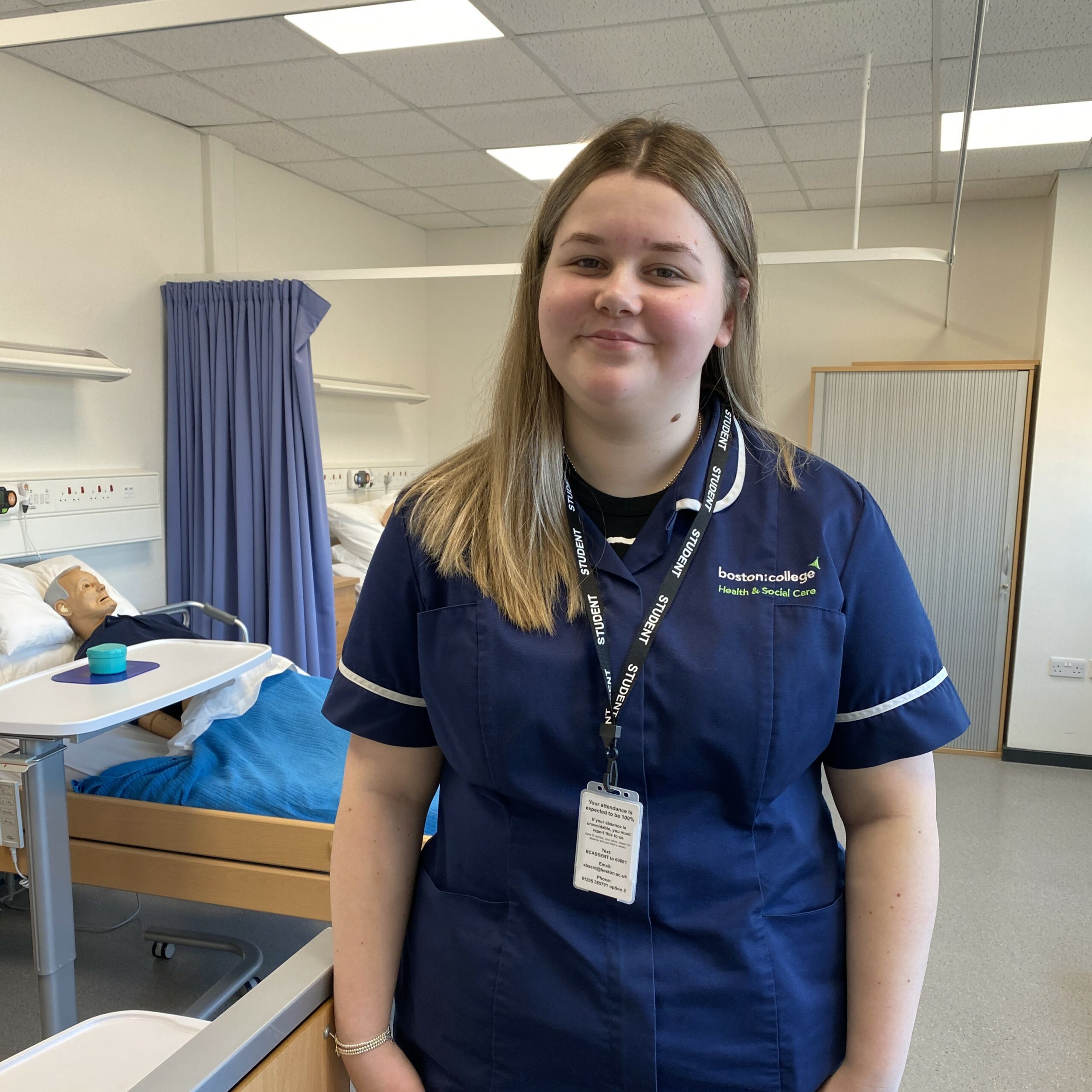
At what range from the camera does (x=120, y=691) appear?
218 centimetres

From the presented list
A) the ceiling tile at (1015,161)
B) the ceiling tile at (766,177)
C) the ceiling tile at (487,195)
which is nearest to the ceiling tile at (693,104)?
the ceiling tile at (766,177)

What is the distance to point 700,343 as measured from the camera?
94 centimetres

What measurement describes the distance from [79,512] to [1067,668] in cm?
451

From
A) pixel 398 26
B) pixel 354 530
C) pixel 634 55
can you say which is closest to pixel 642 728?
pixel 398 26

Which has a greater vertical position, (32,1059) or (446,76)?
(446,76)

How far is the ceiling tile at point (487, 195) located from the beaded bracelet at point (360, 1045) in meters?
4.67

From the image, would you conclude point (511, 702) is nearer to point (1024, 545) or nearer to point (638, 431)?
point (638, 431)

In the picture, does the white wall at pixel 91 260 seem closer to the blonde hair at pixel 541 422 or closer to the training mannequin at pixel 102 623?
the training mannequin at pixel 102 623

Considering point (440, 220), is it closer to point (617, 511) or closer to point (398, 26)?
point (398, 26)

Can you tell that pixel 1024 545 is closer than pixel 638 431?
No

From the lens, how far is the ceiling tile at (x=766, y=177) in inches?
181

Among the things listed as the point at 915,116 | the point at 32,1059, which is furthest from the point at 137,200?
the point at 32,1059

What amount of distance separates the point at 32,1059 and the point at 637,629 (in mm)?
911

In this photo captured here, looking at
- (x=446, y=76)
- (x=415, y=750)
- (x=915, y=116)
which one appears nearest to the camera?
(x=415, y=750)
